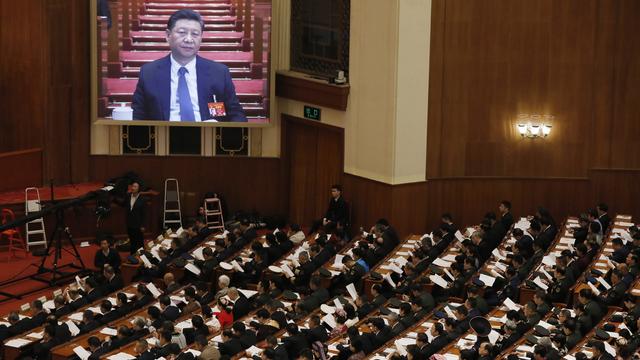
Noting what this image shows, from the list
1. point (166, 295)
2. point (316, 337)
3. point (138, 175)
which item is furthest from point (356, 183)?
point (316, 337)

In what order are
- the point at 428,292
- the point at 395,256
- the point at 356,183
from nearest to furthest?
1. the point at 428,292
2. the point at 395,256
3. the point at 356,183

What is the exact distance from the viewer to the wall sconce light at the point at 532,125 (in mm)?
26344

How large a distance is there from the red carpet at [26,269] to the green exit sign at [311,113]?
16.2 ft

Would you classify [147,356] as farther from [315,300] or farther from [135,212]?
[135,212]

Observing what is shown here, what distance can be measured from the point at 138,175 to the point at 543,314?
11182mm

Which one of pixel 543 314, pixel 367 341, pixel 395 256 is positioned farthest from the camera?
pixel 395 256

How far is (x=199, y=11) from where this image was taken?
87.9 ft

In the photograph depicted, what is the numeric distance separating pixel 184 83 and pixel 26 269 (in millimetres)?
5315

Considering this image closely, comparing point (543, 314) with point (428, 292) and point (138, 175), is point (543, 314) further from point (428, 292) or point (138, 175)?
point (138, 175)

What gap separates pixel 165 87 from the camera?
2684 cm

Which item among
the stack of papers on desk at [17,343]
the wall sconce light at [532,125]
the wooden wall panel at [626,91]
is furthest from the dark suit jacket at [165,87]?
the stack of papers on desk at [17,343]

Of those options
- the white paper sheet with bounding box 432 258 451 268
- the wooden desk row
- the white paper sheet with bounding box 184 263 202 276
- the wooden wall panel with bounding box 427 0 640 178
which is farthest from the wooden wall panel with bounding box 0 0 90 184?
the wooden desk row

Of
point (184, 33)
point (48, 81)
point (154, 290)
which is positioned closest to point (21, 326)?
point (154, 290)

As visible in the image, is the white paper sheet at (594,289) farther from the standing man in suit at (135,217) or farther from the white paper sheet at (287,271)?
the standing man in suit at (135,217)
